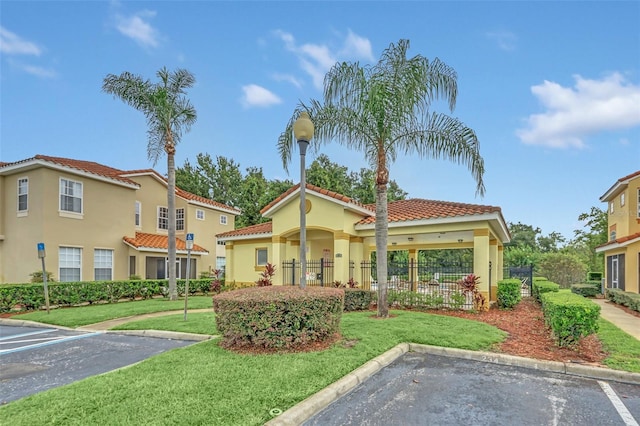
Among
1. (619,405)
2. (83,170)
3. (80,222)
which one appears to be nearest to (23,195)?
(80,222)

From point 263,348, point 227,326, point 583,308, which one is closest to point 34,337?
point 227,326

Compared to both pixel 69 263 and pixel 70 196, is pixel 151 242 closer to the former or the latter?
pixel 69 263

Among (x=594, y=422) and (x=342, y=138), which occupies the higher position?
(x=342, y=138)

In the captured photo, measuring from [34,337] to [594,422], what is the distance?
1271cm

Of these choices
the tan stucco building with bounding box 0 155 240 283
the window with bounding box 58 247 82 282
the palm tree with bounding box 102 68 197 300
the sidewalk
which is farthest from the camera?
the window with bounding box 58 247 82 282

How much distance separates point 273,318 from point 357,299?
6959 millimetres

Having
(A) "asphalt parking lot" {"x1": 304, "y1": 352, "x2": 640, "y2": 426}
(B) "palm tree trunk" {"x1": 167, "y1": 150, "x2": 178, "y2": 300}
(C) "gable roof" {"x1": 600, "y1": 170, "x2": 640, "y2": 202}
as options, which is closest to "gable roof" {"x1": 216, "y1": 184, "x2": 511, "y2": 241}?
(B) "palm tree trunk" {"x1": 167, "y1": 150, "x2": 178, "y2": 300}

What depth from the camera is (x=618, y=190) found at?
23547 millimetres

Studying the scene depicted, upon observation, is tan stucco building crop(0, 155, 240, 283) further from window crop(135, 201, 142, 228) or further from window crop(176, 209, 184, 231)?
window crop(176, 209, 184, 231)

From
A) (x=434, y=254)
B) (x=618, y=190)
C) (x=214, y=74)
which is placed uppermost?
(x=214, y=74)

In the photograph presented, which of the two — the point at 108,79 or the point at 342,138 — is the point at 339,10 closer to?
the point at 342,138

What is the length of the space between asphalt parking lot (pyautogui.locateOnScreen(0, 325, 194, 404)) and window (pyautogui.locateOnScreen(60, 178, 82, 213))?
9472 millimetres

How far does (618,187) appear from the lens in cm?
2294

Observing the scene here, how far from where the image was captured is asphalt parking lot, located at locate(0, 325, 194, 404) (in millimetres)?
6168
